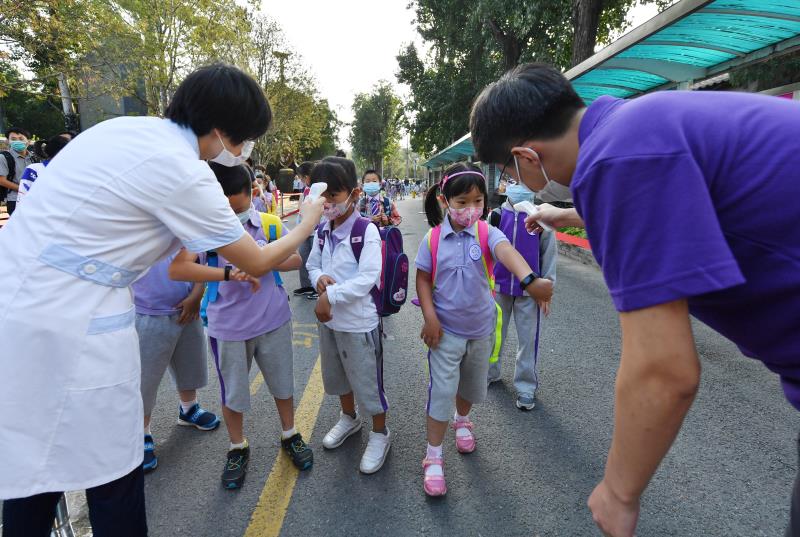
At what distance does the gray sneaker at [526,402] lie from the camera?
313 centimetres

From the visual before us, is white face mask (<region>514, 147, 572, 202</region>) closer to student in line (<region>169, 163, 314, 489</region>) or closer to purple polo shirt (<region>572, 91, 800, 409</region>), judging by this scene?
purple polo shirt (<region>572, 91, 800, 409</region>)

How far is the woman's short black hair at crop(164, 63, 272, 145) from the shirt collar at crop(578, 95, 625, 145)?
1.11 m

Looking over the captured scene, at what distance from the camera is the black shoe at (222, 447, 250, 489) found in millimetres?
2365

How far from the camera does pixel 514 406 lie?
126 inches

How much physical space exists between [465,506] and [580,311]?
12.0 ft

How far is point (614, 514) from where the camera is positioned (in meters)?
0.91

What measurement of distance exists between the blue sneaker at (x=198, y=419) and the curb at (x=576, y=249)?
6.58 metres

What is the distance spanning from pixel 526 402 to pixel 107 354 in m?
2.62

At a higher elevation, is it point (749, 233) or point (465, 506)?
point (749, 233)

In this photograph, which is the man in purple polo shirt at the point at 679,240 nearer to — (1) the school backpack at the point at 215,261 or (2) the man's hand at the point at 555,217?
(2) the man's hand at the point at 555,217

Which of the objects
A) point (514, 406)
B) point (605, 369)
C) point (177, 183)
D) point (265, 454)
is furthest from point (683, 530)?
point (177, 183)

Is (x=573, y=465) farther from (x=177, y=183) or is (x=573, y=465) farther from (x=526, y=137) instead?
(x=177, y=183)

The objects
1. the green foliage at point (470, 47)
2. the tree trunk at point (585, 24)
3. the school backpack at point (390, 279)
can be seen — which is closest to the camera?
the school backpack at point (390, 279)

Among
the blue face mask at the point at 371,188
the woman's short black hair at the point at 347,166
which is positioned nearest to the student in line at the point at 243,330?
the woman's short black hair at the point at 347,166
